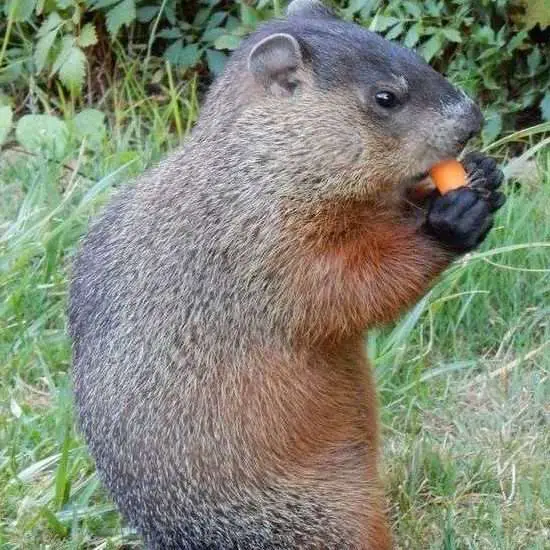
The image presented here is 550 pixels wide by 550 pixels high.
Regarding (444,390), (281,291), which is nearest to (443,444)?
(444,390)

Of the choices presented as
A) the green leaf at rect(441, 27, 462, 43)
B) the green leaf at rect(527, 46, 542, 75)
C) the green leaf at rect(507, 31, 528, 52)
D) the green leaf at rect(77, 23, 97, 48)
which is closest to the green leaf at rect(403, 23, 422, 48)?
the green leaf at rect(441, 27, 462, 43)

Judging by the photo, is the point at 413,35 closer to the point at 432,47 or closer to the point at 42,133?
the point at 432,47

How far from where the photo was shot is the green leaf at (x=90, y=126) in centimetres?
622

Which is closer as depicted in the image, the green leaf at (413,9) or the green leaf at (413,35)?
the green leaf at (413,35)

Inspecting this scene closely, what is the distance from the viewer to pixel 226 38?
6359mm

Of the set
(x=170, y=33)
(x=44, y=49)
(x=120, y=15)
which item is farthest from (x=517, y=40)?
(x=44, y=49)

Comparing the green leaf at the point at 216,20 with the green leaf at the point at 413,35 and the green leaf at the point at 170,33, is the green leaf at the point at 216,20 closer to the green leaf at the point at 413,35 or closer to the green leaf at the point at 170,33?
the green leaf at the point at 170,33

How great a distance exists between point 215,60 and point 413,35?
111 cm

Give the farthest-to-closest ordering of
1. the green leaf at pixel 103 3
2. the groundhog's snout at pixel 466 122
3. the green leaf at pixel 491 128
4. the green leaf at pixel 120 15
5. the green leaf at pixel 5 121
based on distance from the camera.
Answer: the green leaf at pixel 103 3 → the green leaf at pixel 120 15 → the green leaf at pixel 5 121 → the green leaf at pixel 491 128 → the groundhog's snout at pixel 466 122

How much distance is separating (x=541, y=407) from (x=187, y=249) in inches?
60.7

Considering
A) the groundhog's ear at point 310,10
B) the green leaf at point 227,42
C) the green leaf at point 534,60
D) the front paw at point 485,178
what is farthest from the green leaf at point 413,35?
the front paw at point 485,178

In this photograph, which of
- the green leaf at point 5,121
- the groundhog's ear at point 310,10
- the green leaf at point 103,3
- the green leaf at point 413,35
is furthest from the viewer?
the green leaf at point 103,3

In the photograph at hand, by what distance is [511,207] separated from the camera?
530 cm

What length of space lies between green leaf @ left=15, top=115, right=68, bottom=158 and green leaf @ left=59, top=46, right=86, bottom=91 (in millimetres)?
186
